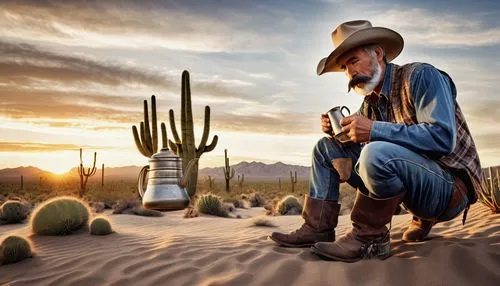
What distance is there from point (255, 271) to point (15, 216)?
830 cm

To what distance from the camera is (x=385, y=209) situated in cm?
334

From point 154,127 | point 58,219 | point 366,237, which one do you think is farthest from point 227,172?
point 366,237

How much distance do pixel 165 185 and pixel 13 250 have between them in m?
1.74

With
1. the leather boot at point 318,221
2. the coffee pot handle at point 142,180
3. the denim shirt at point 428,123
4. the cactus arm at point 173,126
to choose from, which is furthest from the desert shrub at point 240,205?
the denim shirt at point 428,123

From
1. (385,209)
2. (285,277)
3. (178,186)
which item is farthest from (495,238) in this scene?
(178,186)

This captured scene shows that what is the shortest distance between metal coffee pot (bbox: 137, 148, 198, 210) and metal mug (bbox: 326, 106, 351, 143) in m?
2.53

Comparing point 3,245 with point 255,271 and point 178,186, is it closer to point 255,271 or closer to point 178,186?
point 178,186

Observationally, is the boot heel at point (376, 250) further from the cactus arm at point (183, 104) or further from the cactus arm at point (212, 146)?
the cactus arm at point (212, 146)

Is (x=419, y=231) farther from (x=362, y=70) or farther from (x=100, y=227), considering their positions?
(x=100, y=227)

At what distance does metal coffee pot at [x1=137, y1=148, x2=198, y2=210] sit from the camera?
5641mm

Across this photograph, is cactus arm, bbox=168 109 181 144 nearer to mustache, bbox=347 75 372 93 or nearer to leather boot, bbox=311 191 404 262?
mustache, bbox=347 75 372 93

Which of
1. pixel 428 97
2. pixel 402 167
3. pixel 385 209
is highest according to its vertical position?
pixel 428 97

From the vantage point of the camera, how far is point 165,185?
18.7 feet

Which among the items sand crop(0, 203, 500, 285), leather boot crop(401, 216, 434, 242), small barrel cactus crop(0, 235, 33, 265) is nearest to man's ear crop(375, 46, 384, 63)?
leather boot crop(401, 216, 434, 242)
